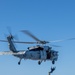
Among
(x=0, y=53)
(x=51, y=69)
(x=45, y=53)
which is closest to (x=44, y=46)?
(x=45, y=53)

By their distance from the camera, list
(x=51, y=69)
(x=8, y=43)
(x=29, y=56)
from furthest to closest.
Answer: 1. (x=8, y=43)
2. (x=29, y=56)
3. (x=51, y=69)

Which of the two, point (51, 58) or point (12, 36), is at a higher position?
point (12, 36)

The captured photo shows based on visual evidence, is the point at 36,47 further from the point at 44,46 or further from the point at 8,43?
the point at 8,43

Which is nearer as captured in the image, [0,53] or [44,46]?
[44,46]

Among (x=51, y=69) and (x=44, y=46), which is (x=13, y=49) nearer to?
(x=44, y=46)

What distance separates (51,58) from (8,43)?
10.6 meters

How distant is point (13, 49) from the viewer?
65312 mm

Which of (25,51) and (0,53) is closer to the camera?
(25,51)

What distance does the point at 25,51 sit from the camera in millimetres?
62000

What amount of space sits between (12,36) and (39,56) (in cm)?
936

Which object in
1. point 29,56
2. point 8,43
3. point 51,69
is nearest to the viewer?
point 51,69

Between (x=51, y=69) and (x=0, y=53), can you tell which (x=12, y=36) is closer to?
(x=0, y=53)

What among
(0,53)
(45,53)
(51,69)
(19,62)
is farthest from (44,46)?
(51,69)

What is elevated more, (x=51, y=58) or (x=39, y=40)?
(x=39, y=40)
